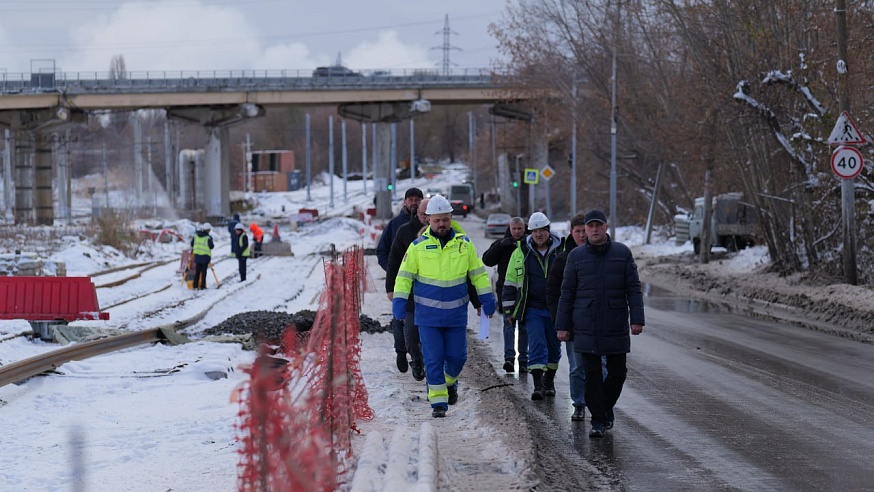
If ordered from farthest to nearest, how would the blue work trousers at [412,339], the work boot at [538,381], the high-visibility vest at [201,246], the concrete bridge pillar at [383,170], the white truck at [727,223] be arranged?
the concrete bridge pillar at [383,170]
the white truck at [727,223]
the high-visibility vest at [201,246]
the blue work trousers at [412,339]
the work boot at [538,381]

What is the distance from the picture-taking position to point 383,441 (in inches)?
357

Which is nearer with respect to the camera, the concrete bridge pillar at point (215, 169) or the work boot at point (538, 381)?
the work boot at point (538, 381)

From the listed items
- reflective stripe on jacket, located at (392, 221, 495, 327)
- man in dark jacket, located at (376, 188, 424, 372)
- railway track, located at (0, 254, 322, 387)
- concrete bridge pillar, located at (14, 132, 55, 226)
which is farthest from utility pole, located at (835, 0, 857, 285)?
concrete bridge pillar, located at (14, 132, 55, 226)

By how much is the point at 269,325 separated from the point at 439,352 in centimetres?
855

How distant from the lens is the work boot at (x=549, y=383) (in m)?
12.5

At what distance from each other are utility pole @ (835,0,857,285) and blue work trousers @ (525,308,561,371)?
1236 cm

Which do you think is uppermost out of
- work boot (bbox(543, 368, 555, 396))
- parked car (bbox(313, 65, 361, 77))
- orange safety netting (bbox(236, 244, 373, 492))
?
parked car (bbox(313, 65, 361, 77))

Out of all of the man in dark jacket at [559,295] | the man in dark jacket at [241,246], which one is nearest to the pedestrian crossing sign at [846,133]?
the man in dark jacket at [559,295]

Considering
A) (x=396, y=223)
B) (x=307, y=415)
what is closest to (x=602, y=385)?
(x=307, y=415)

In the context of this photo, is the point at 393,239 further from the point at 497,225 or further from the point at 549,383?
the point at 497,225

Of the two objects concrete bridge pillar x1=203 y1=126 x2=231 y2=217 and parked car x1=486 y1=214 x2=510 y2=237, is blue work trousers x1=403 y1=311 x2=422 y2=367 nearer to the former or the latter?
parked car x1=486 y1=214 x2=510 y2=237

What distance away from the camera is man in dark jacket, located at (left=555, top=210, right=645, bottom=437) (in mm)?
10039

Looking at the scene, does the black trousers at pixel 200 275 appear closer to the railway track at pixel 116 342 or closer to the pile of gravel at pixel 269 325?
the railway track at pixel 116 342

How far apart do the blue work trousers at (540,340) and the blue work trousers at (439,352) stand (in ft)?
4.71
